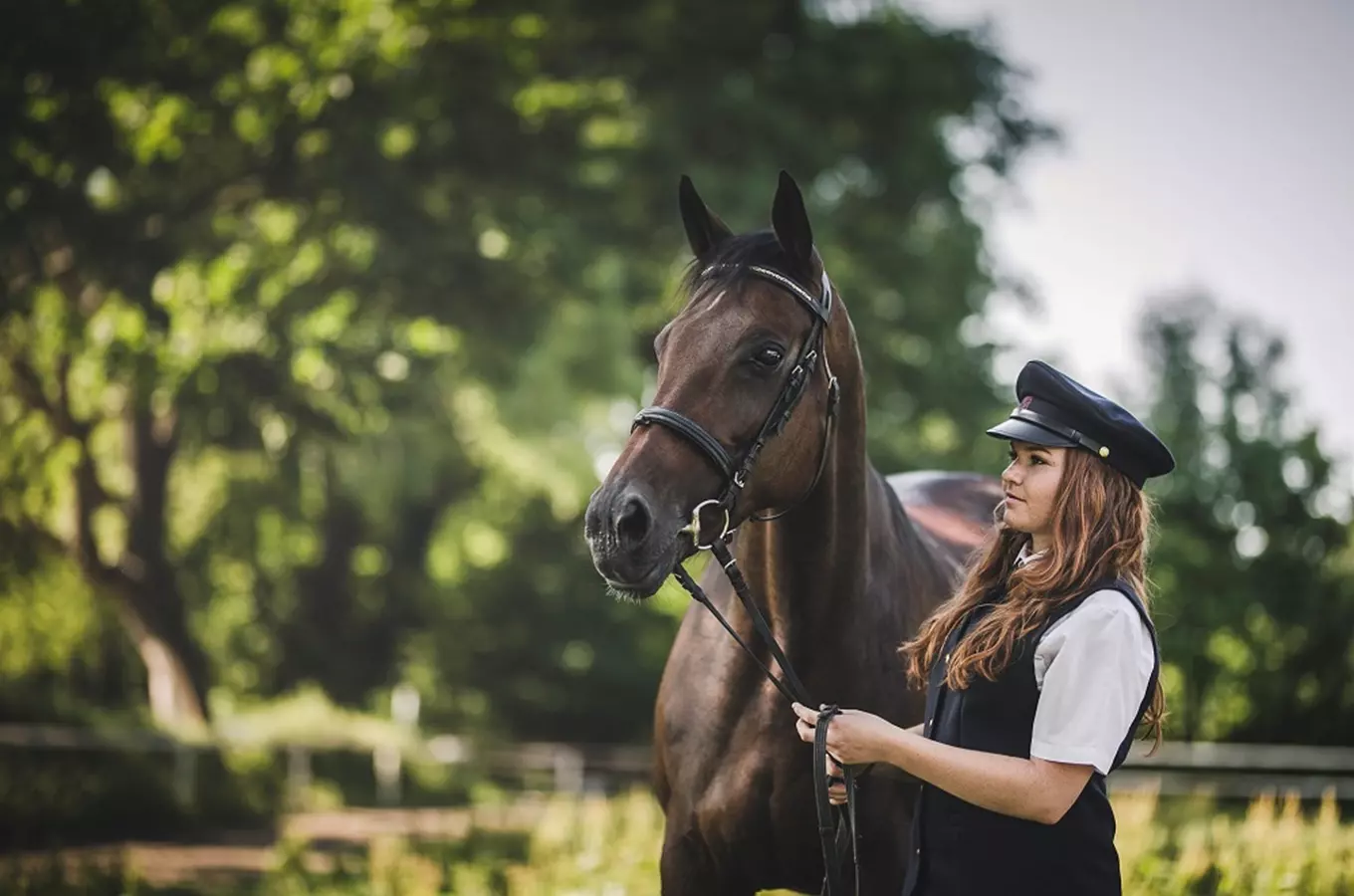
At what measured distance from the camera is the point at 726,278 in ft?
Result: 10.8

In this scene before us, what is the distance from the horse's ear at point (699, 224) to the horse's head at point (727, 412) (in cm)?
13

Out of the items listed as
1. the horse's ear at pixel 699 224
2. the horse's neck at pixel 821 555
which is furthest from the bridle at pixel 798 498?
the horse's ear at pixel 699 224

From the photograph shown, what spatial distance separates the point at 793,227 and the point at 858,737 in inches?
49.5

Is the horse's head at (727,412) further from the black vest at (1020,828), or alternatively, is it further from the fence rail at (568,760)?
the fence rail at (568,760)

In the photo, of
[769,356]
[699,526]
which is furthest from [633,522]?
[769,356]

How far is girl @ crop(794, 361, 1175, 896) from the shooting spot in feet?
7.88

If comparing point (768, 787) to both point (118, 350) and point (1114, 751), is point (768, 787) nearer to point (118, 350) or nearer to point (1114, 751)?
point (1114, 751)

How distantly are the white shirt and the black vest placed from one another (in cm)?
5

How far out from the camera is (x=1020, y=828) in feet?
8.34

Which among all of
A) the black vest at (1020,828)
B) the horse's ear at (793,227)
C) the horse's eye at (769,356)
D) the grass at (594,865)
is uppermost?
the horse's ear at (793,227)

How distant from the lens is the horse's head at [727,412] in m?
2.90

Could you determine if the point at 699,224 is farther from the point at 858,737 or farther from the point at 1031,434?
the point at 858,737

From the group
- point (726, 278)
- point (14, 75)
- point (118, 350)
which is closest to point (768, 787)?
point (726, 278)

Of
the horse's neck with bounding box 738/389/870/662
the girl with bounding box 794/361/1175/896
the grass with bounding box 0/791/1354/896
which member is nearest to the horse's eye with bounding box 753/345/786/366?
the horse's neck with bounding box 738/389/870/662
